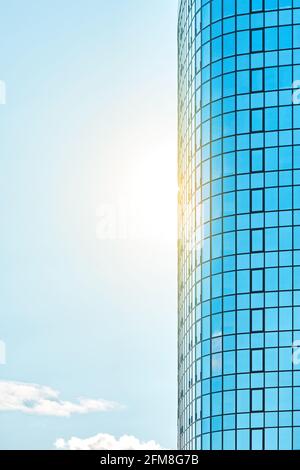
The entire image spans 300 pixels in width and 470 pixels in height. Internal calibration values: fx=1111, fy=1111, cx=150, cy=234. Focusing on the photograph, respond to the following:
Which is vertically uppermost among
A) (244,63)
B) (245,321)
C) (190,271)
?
(244,63)

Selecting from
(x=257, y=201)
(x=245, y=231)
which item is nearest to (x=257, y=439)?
(x=245, y=231)

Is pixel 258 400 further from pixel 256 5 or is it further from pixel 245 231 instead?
pixel 256 5

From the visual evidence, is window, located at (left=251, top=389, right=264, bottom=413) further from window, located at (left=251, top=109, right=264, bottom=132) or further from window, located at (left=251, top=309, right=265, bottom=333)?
window, located at (left=251, top=109, right=264, bottom=132)

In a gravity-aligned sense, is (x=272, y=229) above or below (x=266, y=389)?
above

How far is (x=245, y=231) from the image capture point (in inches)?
4311

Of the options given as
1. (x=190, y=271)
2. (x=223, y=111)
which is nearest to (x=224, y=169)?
(x=223, y=111)

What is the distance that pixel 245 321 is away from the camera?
4227 inches

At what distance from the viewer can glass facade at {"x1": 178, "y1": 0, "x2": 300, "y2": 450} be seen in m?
106

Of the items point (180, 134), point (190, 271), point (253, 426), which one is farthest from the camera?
point (180, 134)

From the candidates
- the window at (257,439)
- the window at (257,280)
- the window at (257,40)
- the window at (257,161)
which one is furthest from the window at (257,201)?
the window at (257,439)

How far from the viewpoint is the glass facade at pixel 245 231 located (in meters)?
106

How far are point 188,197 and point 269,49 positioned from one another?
778 inches

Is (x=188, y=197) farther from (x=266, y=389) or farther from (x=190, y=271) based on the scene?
(x=266, y=389)

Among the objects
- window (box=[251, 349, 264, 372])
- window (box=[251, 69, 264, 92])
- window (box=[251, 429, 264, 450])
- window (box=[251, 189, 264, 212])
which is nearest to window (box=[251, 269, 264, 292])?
window (box=[251, 349, 264, 372])
